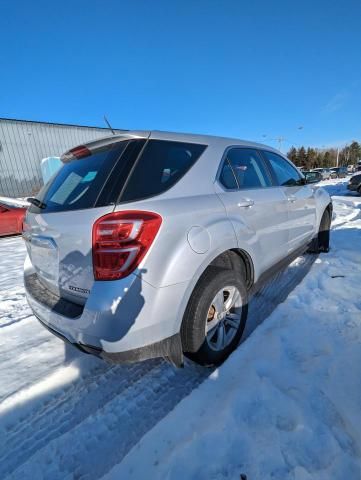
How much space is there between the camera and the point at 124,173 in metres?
1.60

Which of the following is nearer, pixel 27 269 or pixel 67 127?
pixel 27 269

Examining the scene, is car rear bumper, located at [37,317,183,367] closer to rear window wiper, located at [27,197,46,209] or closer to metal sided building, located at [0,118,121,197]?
rear window wiper, located at [27,197,46,209]

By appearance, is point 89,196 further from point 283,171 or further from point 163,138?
point 283,171

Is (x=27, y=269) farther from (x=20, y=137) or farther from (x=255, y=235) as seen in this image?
(x=20, y=137)

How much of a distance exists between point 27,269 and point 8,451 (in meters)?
1.31

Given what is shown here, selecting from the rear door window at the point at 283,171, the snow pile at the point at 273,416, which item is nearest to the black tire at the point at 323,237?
the rear door window at the point at 283,171

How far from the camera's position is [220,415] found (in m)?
1.61

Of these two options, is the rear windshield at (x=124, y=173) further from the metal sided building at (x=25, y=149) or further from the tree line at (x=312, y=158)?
the tree line at (x=312, y=158)

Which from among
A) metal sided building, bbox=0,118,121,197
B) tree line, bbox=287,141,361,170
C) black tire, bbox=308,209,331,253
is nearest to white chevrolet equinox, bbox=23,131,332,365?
black tire, bbox=308,209,331,253

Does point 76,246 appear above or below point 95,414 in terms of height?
above

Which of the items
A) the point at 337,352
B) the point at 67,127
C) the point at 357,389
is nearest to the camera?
the point at 357,389

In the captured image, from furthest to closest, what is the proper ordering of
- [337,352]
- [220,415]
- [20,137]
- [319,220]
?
[20,137], [319,220], [337,352], [220,415]

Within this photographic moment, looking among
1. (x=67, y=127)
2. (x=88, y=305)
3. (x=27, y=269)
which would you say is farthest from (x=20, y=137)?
(x=88, y=305)

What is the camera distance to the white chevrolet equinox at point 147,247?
1481 millimetres
